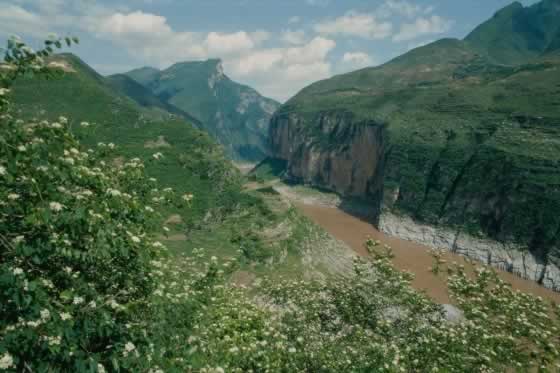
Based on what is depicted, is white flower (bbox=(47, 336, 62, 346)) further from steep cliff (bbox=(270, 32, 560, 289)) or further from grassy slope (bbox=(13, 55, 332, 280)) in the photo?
steep cliff (bbox=(270, 32, 560, 289))

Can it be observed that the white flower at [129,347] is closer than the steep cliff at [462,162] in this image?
Yes

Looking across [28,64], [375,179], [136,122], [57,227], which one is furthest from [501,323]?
[375,179]

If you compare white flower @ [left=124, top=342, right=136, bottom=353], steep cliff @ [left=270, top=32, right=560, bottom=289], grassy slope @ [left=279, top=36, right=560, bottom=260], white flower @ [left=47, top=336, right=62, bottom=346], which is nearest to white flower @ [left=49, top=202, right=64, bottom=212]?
white flower @ [left=47, top=336, right=62, bottom=346]

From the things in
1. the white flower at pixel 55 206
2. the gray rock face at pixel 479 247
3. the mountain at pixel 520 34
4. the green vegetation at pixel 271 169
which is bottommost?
the gray rock face at pixel 479 247

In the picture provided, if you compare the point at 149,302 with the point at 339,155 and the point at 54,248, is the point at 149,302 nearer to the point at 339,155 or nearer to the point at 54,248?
the point at 54,248

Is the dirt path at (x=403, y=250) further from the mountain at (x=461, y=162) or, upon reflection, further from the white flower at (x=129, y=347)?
the white flower at (x=129, y=347)

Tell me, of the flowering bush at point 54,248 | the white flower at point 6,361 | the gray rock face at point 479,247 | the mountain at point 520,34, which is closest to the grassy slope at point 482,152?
the gray rock face at point 479,247
